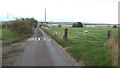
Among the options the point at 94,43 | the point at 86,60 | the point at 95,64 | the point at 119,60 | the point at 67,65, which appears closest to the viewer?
the point at 119,60

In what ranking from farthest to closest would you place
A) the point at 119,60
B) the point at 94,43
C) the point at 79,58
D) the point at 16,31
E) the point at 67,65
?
1. the point at 16,31
2. the point at 94,43
3. the point at 79,58
4. the point at 67,65
5. the point at 119,60

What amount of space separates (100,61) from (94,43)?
7394 millimetres

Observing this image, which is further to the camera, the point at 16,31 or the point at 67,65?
the point at 16,31

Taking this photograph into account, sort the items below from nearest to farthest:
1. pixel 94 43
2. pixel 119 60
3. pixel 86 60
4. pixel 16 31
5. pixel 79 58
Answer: pixel 119 60
pixel 86 60
pixel 79 58
pixel 94 43
pixel 16 31

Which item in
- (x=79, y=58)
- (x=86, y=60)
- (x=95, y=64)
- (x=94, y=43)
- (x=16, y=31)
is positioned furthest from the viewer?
(x=16, y=31)

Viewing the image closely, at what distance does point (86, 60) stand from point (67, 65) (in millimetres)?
1238

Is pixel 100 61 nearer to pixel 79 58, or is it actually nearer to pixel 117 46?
pixel 117 46

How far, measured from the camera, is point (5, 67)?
29.6 feet

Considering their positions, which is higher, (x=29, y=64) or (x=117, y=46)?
(x=117, y=46)

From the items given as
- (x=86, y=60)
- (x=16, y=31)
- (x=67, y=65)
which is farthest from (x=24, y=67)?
(x=16, y=31)

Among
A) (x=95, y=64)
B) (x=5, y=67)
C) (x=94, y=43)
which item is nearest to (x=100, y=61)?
(x=95, y=64)

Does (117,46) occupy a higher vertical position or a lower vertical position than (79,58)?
higher

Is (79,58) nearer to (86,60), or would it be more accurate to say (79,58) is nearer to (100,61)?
(86,60)

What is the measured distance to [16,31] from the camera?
3266 cm
